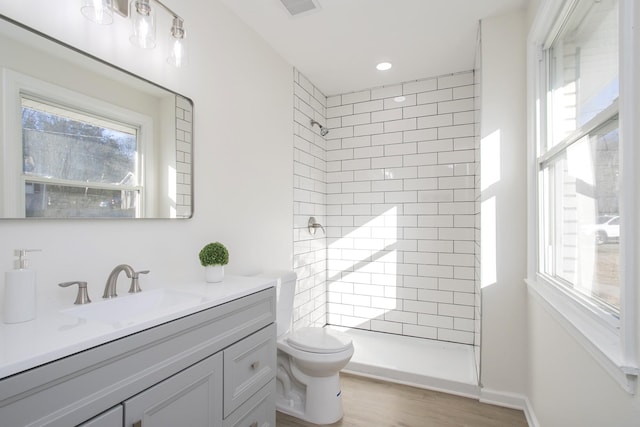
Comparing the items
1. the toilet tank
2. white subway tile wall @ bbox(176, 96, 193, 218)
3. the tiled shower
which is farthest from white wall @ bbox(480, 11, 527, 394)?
white subway tile wall @ bbox(176, 96, 193, 218)

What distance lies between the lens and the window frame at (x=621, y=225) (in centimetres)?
85

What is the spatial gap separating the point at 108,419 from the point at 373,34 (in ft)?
8.46

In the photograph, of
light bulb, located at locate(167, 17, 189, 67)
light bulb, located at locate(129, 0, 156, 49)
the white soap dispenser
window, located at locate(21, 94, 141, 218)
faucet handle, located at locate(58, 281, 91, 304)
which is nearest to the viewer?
the white soap dispenser

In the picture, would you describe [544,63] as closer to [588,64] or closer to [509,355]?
[588,64]

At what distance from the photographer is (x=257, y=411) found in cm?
154

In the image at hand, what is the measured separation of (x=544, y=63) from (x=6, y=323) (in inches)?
107

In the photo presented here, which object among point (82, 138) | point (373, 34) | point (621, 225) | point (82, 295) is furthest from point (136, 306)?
point (373, 34)

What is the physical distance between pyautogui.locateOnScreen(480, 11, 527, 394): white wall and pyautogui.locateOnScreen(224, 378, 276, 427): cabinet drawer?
147cm

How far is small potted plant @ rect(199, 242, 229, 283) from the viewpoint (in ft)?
5.41

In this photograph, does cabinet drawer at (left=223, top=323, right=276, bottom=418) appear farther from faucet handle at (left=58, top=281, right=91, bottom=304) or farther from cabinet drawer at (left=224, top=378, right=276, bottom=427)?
faucet handle at (left=58, top=281, right=91, bottom=304)

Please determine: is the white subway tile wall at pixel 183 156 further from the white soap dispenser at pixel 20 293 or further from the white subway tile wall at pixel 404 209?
the white subway tile wall at pixel 404 209

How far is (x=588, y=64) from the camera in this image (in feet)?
4.16

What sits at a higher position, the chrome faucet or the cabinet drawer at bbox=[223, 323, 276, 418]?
the chrome faucet

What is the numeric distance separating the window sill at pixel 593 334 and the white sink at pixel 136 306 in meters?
1.35
